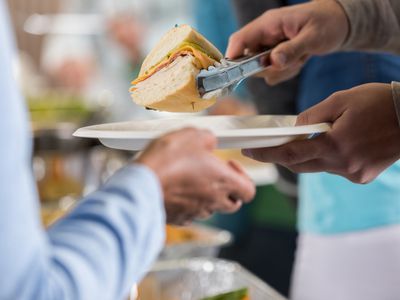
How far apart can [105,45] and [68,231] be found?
4228mm

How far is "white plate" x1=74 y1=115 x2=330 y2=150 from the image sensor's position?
23.9 inches

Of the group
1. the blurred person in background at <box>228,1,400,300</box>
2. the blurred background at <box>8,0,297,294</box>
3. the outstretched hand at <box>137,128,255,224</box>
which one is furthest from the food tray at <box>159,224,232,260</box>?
the outstretched hand at <box>137,128,255,224</box>

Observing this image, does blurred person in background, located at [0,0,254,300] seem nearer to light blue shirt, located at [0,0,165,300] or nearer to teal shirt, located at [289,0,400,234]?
light blue shirt, located at [0,0,165,300]

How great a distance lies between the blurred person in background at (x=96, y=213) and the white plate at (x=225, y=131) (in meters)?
0.07

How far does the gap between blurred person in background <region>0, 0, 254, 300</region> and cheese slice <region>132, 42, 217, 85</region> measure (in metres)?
0.20

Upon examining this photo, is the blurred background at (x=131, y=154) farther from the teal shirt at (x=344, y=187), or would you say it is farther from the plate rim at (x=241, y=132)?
the plate rim at (x=241, y=132)

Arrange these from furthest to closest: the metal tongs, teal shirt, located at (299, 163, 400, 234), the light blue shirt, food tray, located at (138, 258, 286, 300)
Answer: teal shirt, located at (299, 163, 400, 234) → food tray, located at (138, 258, 286, 300) → the metal tongs → the light blue shirt

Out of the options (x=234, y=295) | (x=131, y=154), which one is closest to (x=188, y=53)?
(x=234, y=295)

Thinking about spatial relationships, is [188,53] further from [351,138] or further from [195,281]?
[195,281]

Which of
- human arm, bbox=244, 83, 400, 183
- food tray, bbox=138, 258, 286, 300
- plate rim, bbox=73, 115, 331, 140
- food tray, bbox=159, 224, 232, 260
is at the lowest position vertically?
food tray, bbox=159, 224, 232, 260

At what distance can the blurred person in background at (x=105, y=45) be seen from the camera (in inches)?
132

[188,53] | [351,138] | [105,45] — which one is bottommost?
[105,45]

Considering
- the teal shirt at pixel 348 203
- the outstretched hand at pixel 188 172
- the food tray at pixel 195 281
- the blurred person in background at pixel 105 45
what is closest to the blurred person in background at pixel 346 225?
the teal shirt at pixel 348 203

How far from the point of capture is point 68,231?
0.46 meters
